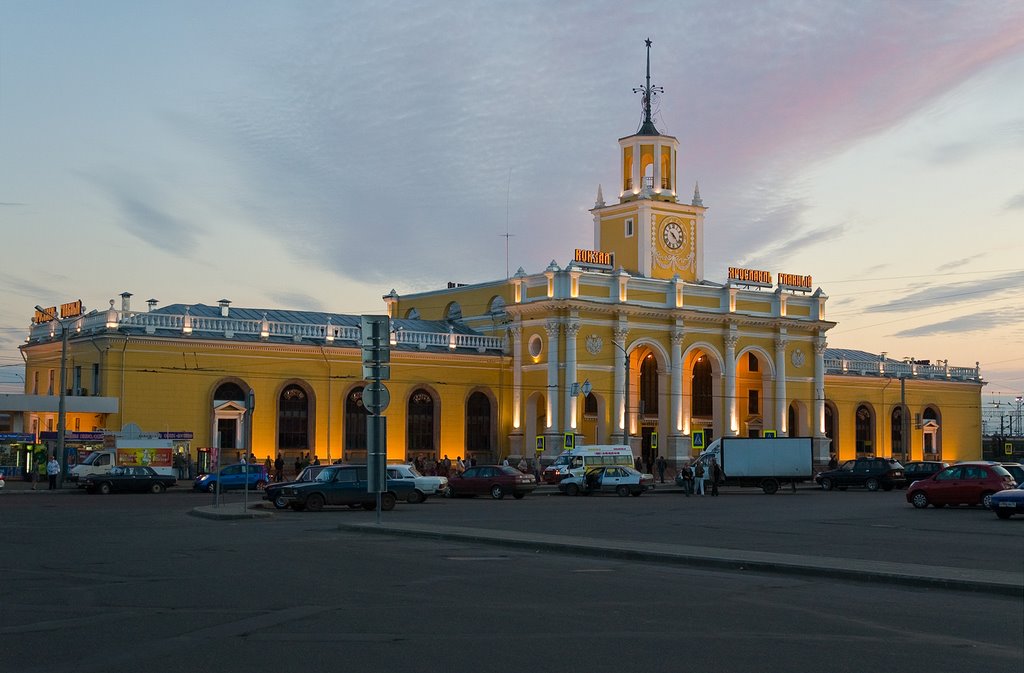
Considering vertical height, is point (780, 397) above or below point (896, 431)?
above

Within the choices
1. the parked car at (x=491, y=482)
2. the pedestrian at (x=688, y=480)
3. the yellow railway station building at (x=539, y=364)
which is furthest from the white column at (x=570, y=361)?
the parked car at (x=491, y=482)

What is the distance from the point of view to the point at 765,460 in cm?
5394

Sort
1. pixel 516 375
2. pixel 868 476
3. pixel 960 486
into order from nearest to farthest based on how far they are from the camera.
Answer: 1. pixel 960 486
2. pixel 868 476
3. pixel 516 375

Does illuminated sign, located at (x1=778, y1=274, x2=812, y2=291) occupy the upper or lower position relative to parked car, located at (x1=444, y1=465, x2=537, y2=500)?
upper

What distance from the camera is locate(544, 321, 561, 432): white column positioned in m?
65.2

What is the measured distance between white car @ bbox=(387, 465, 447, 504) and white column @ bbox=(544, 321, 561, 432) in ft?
62.6

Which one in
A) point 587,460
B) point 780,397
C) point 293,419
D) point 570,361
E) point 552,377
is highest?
point 570,361

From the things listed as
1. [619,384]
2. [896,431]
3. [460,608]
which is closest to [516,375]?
[619,384]

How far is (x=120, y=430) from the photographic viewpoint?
181 ft

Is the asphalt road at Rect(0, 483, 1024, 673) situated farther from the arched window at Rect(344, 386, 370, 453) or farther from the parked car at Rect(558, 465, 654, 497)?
the arched window at Rect(344, 386, 370, 453)

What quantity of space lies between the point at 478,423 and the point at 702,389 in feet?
47.0

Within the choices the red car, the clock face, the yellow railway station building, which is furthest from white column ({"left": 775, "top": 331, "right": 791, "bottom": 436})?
the red car

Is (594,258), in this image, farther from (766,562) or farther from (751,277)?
(766,562)

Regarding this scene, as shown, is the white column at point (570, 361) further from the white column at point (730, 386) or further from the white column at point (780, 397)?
the white column at point (780, 397)
